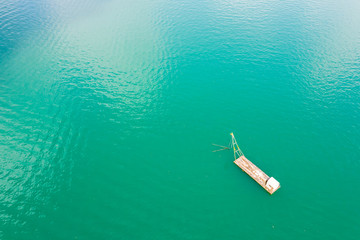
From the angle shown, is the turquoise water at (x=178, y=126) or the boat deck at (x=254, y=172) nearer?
the turquoise water at (x=178, y=126)

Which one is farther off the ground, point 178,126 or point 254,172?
point 178,126

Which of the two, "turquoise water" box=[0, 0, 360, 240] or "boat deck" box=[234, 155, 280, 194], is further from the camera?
"boat deck" box=[234, 155, 280, 194]

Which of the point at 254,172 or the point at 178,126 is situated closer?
the point at 254,172

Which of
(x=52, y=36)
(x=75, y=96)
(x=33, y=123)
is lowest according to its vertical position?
(x=33, y=123)

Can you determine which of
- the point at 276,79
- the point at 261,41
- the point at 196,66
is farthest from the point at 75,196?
the point at 261,41

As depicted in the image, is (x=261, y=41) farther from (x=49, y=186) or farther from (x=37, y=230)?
(x=37, y=230)

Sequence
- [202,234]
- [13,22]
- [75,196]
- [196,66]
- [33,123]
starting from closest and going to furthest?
[202,234] < [75,196] < [33,123] < [196,66] < [13,22]

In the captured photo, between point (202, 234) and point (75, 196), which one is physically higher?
point (75, 196)

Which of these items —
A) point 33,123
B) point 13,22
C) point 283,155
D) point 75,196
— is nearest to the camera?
point 75,196
